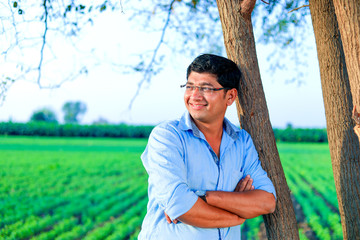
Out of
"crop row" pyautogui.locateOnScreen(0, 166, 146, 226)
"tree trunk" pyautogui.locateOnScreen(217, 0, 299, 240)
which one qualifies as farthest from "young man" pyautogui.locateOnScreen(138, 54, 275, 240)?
"crop row" pyautogui.locateOnScreen(0, 166, 146, 226)

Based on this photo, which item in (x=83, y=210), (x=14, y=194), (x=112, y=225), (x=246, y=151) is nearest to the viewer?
(x=246, y=151)

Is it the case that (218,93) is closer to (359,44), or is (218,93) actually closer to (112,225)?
(359,44)

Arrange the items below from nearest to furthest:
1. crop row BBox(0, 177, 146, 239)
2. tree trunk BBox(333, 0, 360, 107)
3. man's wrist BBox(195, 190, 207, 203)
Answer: man's wrist BBox(195, 190, 207, 203), tree trunk BBox(333, 0, 360, 107), crop row BBox(0, 177, 146, 239)

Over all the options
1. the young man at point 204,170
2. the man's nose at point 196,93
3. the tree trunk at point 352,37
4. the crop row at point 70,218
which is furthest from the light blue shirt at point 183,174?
the crop row at point 70,218

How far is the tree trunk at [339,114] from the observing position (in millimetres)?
2830

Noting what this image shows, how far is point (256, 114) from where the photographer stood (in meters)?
2.54

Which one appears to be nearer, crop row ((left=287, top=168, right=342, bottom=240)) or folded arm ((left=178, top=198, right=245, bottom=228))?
folded arm ((left=178, top=198, right=245, bottom=228))

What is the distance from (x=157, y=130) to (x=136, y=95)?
193cm

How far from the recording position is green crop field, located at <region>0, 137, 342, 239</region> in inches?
243

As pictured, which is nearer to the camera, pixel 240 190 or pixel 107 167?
pixel 240 190

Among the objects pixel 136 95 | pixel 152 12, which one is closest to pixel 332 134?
pixel 136 95

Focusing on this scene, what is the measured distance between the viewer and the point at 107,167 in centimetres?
1500

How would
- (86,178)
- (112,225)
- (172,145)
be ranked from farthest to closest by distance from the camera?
(86,178) < (112,225) < (172,145)

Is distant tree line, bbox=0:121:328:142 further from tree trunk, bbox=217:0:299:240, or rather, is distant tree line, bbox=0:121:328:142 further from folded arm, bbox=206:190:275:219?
folded arm, bbox=206:190:275:219
